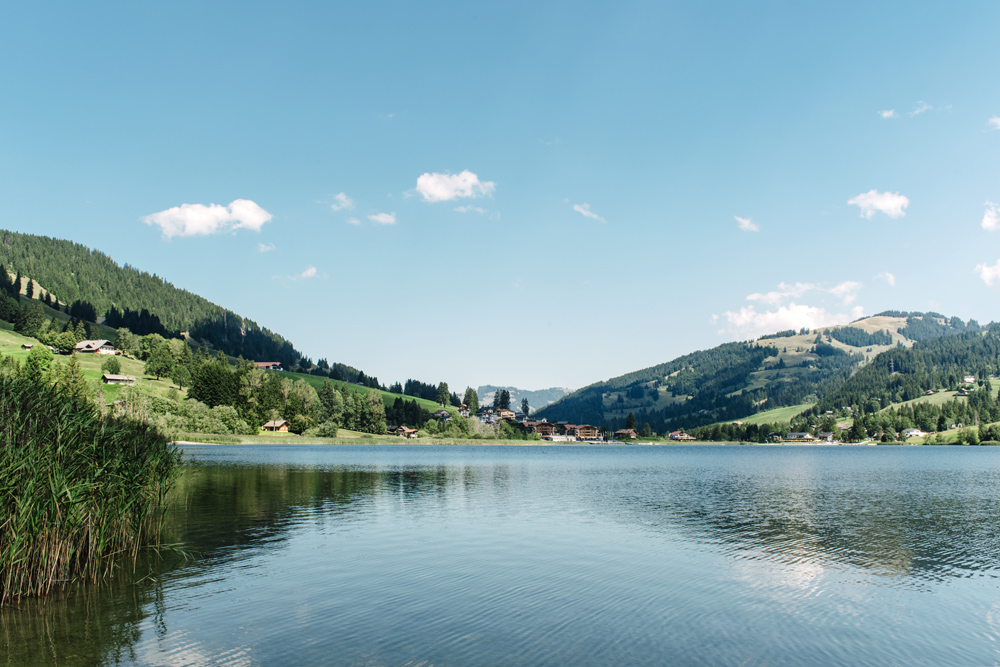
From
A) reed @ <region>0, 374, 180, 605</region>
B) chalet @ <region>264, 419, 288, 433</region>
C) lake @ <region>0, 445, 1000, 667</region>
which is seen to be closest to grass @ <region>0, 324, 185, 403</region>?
chalet @ <region>264, 419, 288, 433</region>

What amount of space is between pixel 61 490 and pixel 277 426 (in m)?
180

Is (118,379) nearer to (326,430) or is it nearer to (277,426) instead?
(277,426)

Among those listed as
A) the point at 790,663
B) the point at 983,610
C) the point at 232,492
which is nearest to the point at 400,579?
the point at 790,663

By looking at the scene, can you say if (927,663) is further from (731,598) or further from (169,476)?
(169,476)

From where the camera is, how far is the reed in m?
16.5

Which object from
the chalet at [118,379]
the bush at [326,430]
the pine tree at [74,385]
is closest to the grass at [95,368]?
the chalet at [118,379]

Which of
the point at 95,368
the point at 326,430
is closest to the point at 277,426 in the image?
the point at 326,430

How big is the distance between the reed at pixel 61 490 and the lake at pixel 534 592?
3.90ft

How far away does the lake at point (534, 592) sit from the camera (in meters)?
15.1

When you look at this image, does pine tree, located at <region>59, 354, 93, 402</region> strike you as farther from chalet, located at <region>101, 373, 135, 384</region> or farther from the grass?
chalet, located at <region>101, 373, 135, 384</region>

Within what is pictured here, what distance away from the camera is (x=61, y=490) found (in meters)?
17.5

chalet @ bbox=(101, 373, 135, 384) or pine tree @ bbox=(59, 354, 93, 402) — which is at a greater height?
chalet @ bbox=(101, 373, 135, 384)

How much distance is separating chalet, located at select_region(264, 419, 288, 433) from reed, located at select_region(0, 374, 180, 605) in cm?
17137

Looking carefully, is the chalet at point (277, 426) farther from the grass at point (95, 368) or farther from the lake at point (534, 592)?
Answer: the lake at point (534, 592)
